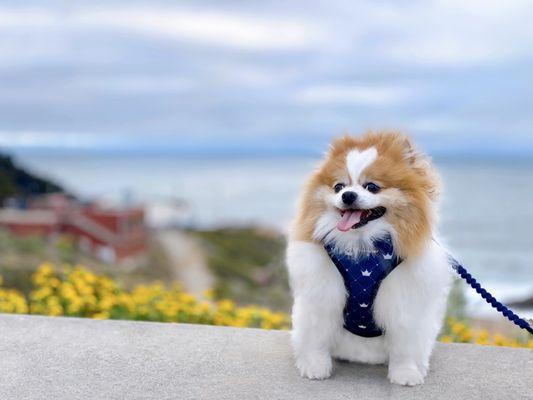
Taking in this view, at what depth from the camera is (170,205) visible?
25.0 meters

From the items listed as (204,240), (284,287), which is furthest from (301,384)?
(204,240)

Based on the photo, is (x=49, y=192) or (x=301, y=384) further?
(x=49, y=192)

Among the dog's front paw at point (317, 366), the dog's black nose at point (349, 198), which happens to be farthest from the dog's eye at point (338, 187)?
the dog's front paw at point (317, 366)

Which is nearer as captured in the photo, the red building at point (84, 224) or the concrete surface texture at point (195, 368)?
the concrete surface texture at point (195, 368)

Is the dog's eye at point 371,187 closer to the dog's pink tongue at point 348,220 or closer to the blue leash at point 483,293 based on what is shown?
the dog's pink tongue at point 348,220

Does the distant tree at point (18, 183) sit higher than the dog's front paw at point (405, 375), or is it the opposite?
the dog's front paw at point (405, 375)

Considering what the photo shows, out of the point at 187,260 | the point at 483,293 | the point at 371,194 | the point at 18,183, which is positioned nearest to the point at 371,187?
the point at 371,194

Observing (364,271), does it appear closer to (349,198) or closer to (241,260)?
(349,198)

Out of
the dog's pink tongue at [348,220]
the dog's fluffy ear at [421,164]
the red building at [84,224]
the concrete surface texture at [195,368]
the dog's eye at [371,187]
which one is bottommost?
the red building at [84,224]

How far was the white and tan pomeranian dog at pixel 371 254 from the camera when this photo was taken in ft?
8.88

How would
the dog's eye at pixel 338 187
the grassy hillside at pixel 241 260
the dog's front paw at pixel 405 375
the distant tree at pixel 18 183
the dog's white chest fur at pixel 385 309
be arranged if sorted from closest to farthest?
the dog's eye at pixel 338 187
the dog's white chest fur at pixel 385 309
the dog's front paw at pixel 405 375
the grassy hillside at pixel 241 260
the distant tree at pixel 18 183

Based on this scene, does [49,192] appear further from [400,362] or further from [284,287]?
[400,362]

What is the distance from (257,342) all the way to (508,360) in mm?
1280

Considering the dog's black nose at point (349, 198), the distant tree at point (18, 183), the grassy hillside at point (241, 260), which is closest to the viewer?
the dog's black nose at point (349, 198)
